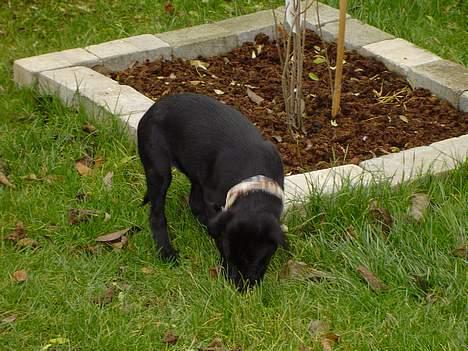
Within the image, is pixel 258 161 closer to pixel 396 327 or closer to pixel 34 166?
pixel 396 327

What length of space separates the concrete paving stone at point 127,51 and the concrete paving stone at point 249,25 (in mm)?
592

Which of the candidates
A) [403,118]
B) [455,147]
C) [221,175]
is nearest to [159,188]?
[221,175]

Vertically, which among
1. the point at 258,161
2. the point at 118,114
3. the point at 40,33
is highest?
the point at 258,161

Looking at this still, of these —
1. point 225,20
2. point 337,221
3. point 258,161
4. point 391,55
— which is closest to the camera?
point 258,161

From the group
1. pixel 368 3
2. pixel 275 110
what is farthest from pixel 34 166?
pixel 368 3

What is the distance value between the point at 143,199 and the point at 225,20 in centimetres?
290

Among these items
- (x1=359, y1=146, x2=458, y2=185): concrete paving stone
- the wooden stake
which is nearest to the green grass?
the wooden stake

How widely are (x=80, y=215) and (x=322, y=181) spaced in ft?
4.46

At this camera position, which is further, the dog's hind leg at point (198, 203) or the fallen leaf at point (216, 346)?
the dog's hind leg at point (198, 203)

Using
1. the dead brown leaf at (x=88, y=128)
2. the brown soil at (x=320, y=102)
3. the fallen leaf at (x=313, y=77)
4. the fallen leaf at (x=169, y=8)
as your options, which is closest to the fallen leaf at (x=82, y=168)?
the dead brown leaf at (x=88, y=128)

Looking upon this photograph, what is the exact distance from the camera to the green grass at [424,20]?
26.5ft

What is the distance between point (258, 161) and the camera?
521cm

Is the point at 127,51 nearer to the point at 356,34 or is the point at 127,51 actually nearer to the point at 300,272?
the point at 356,34

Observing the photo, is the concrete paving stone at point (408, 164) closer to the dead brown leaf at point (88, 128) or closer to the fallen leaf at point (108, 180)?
the fallen leaf at point (108, 180)
